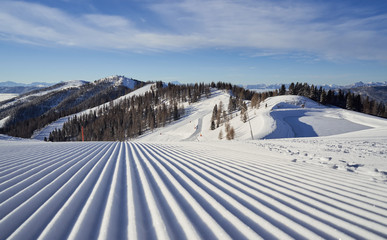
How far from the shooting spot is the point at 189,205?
261 centimetres

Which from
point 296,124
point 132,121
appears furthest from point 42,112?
point 296,124

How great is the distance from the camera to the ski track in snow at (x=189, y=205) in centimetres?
196

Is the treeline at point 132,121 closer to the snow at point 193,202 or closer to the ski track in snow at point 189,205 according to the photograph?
the snow at point 193,202

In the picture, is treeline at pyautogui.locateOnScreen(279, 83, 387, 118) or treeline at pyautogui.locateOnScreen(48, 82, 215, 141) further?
treeline at pyautogui.locateOnScreen(48, 82, 215, 141)

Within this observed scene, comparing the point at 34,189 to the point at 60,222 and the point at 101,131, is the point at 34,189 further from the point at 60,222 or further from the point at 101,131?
the point at 101,131

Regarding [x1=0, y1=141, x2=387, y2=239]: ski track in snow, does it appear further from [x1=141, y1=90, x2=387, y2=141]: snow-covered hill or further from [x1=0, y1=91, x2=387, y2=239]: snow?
[x1=141, y1=90, x2=387, y2=141]: snow-covered hill

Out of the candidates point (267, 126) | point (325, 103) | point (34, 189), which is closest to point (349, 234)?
point (34, 189)

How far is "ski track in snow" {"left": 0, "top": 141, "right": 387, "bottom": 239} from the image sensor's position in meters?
1.96

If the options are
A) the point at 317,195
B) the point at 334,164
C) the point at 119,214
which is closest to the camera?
the point at 119,214

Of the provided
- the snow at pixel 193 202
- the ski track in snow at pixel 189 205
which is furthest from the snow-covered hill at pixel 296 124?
the ski track in snow at pixel 189 205

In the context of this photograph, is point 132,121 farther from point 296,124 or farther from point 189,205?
point 189,205

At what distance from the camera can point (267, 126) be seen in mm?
30281

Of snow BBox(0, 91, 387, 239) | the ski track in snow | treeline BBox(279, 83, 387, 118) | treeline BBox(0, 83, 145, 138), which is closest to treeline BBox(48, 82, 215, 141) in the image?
treeline BBox(0, 83, 145, 138)

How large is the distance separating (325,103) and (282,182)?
73825mm
